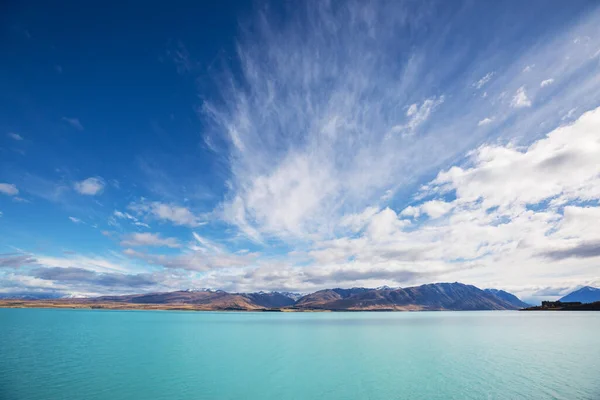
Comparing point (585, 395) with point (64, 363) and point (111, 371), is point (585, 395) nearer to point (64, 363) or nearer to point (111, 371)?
point (111, 371)

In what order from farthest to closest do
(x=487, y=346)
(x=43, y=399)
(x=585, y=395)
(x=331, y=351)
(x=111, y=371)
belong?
(x=487, y=346), (x=331, y=351), (x=111, y=371), (x=585, y=395), (x=43, y=399)

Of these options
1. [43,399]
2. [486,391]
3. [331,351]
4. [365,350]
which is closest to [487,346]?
[365,350]

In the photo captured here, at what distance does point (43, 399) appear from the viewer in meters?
28.3

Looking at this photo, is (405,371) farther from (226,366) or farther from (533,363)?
(226,366)

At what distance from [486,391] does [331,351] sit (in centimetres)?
3303

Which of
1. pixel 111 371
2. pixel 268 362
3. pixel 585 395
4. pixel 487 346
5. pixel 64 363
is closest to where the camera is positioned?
pixel 585 395

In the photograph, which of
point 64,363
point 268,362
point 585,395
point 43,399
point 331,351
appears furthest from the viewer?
point 331,351

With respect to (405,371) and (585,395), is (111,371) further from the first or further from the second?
(585,395)

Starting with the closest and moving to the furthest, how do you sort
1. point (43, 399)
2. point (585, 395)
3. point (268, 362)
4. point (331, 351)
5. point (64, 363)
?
point (43, 399)
point (585, 395)
point (64, 363)
point (268, 362)
point (331, 351)

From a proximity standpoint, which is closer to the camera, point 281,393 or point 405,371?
point 281,393

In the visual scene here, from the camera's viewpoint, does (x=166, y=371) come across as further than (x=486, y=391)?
Yes

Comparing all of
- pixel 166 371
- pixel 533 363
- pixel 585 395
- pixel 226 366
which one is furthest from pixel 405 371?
pixel 166 371

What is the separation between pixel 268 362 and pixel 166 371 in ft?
50.7

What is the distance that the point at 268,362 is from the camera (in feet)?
161
